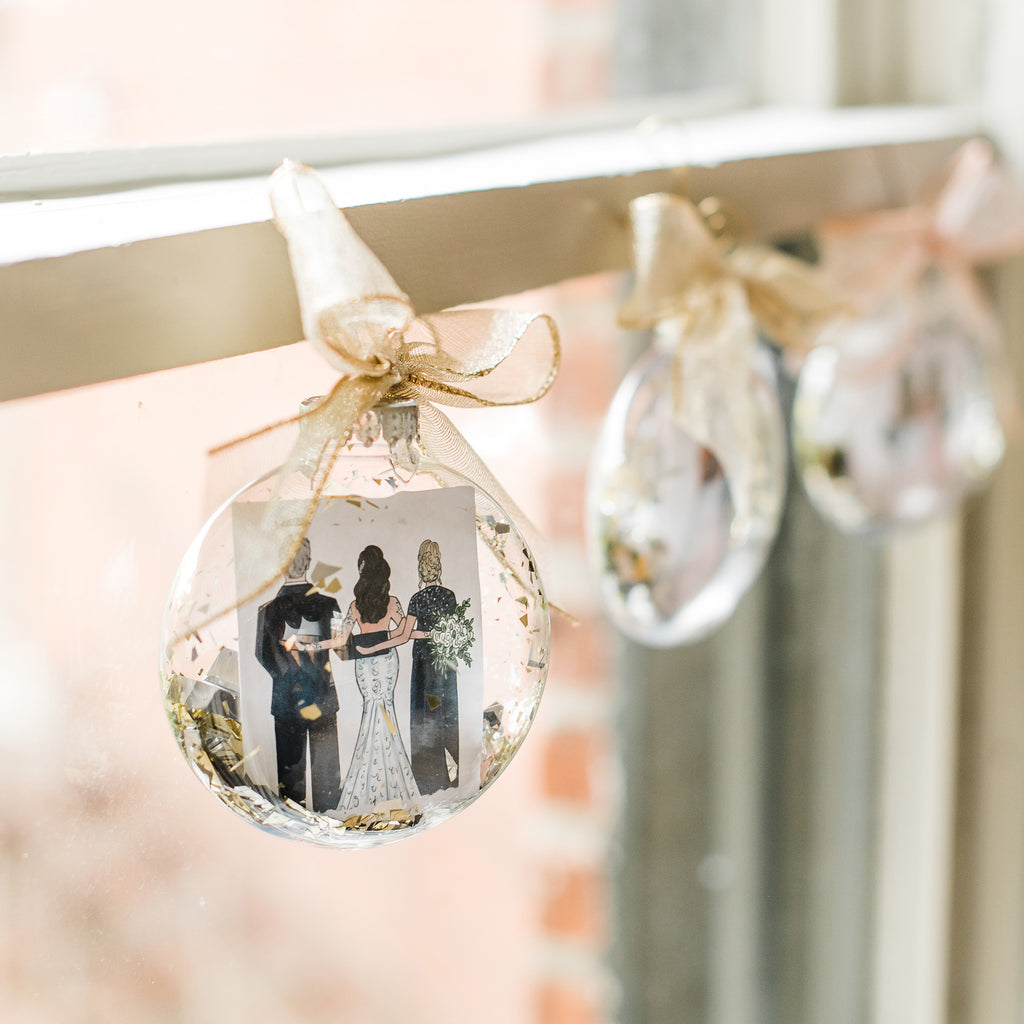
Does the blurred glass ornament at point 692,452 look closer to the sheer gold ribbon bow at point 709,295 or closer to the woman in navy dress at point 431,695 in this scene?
the sheer gold ribbon bow at point 709,295

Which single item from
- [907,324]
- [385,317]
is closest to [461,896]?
[907,324]

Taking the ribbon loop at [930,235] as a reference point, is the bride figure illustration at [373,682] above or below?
below

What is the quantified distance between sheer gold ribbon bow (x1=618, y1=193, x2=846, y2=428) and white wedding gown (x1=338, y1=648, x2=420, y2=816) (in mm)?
168

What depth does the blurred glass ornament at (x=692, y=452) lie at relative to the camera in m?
0.37

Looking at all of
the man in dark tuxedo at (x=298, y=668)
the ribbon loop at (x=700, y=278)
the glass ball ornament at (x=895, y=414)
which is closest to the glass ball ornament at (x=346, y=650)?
the man in dark tuxedo at (x=298, y=668)

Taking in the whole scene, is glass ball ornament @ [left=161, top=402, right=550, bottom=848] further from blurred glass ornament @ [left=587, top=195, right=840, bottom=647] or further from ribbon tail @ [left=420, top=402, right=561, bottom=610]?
blurred glass ornament @ [left=587, top=195, right=840, bottom=647]

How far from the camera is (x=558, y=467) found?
683 mm

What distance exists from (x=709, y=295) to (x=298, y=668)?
0.21m

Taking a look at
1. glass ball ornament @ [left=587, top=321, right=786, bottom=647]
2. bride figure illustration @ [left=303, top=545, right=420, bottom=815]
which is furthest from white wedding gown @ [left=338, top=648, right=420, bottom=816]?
glass ball ornament @ [left=587, top=321, right=786, bottom=647]

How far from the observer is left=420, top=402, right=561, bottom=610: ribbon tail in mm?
248

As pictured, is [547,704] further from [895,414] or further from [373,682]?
[373,682]

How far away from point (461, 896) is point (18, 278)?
0.57 metres

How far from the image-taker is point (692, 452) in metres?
0.37

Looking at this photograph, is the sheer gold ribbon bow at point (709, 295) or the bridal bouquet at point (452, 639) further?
the sheer gold ribbon bow at point (709, 295)
